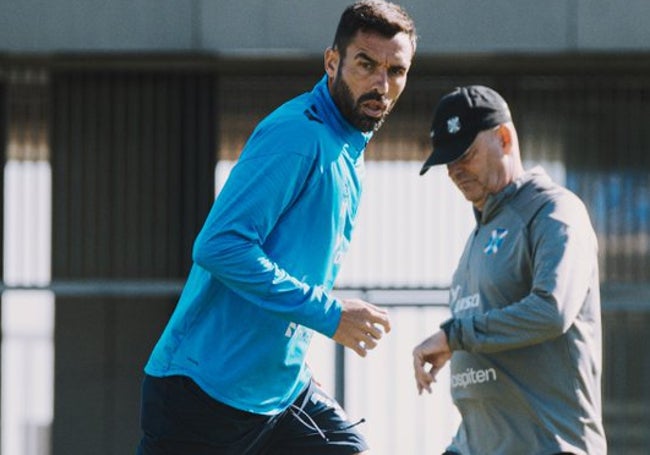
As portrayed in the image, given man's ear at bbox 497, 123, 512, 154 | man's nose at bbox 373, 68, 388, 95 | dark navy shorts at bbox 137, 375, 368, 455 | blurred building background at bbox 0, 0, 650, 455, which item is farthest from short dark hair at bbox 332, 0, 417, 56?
blurred building background at bbox 0, 0, 650, 455

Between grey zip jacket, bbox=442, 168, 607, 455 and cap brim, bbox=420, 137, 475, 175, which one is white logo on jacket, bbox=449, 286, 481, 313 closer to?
grey zip jacket, bbox=442, 168, 607, 455

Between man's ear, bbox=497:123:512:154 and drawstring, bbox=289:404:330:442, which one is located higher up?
man's ear, bbox=497:123:512:154

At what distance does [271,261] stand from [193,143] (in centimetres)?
626

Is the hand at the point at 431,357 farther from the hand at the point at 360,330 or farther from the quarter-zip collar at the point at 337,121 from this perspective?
the quarter-zip collar at the point at 337,121

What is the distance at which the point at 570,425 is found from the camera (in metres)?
4.48

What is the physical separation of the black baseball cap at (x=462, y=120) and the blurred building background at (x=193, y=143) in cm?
522

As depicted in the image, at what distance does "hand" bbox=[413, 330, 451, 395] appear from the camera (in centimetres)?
454

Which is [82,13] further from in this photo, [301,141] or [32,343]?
[301,141]

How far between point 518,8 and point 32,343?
3993 millimetres

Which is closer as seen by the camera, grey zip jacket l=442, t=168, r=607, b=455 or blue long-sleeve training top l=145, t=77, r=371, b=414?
blue long-sleeve training top l=145, t=77, r=371, b=414

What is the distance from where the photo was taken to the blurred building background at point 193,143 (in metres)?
9.94

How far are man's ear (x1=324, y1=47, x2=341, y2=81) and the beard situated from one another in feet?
0.08

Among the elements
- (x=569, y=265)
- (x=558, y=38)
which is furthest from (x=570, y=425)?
(x=558, y=38)

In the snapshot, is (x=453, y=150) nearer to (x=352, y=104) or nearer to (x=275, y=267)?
(x=352, y=104)
